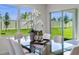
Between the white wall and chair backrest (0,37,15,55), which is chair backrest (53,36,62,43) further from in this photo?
chair backrest (0,37,15,55)

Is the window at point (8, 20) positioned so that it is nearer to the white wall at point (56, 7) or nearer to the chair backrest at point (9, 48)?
the chair backrest at point (9, 48)

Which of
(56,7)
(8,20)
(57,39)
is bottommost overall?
(57,39)

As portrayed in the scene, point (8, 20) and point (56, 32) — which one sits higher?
point (8, 20)

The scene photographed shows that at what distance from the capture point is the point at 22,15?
1.28 metres

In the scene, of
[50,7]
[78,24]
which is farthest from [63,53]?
[50,7]

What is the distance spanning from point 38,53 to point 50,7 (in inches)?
15.8

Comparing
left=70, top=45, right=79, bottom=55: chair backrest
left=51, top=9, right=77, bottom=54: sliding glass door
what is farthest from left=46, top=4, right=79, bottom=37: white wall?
Answer: left=70, top=45, right=79, bottom=55: chair backrest

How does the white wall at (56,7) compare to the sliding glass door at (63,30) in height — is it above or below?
above

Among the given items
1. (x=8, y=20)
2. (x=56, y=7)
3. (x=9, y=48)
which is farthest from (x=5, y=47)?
(x=56, y=7)

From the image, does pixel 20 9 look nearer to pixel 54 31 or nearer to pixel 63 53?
pixel 54 31

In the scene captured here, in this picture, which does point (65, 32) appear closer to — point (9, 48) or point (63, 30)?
point (63, 30)

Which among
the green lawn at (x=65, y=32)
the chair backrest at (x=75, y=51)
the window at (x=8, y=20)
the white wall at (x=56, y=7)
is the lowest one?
the chair backrest at (x=75, y=51)

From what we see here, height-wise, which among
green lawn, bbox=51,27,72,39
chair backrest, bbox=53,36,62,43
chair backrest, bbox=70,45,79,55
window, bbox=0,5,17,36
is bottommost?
chair backrest, bbox=70,45,79,55

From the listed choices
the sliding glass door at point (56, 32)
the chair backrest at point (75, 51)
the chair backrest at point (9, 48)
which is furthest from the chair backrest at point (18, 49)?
the chair backrest at point (75, 51)
